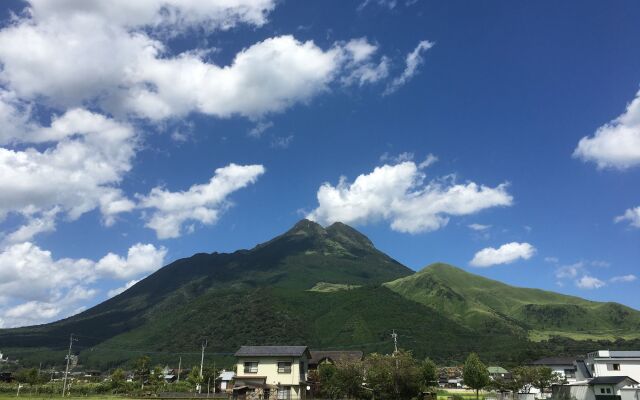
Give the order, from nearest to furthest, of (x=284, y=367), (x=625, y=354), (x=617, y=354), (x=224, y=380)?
(x=284, y=367) → (x=625, y=354) → (x=617, y=354) → (x=224, y=380)

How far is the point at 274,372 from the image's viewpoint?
196 ft

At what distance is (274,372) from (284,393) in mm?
2751

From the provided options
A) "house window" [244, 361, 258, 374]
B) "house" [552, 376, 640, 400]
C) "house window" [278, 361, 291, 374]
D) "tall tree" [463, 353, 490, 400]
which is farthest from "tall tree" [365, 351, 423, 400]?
"house window" [244, 361, 258, 374]

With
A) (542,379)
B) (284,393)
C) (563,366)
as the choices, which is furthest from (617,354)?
(284,393)

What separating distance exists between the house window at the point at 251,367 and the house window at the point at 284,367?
9.85 feet

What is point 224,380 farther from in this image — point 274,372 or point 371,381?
point 371,381

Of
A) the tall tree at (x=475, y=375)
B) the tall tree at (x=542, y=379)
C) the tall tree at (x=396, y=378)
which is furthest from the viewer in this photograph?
the tall tree at (x=542, y=379)

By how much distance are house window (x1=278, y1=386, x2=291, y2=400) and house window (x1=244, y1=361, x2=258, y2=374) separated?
12.5 feet

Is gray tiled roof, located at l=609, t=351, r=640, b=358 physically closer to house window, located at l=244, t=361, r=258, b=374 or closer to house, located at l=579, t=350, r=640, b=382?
house, located at l=579, t=350, r=640, b=382

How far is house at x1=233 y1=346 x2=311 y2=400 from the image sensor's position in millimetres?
58469

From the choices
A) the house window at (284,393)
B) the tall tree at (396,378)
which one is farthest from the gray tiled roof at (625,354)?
the house window at (284,393)

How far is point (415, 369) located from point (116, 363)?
556ft

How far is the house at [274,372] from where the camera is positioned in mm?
58469

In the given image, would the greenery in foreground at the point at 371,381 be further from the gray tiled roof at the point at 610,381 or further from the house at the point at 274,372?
the gray tiled roof at the point at 610,381
